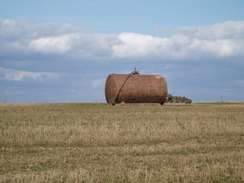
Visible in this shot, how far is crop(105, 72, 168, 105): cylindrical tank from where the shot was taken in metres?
34.3

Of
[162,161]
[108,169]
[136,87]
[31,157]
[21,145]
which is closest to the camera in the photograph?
[108,169]

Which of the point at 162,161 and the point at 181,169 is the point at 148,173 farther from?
the point at 162,161

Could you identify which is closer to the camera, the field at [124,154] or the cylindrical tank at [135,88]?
the field at [124,154]

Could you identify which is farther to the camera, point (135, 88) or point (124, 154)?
point (135, 88)

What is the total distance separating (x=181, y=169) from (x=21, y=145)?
20.3ft

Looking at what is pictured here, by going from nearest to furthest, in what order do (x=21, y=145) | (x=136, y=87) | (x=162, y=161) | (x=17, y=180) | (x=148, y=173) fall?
(x=17, y=180)
(x=148, y=173)
(x=162, y=161)
(x=21, y=145)
(x=136, y=87)

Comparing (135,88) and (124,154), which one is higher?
(135,88)

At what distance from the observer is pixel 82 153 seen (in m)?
10.9

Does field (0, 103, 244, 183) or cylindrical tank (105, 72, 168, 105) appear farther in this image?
cylindrical tank (105, 72, 168, 105)

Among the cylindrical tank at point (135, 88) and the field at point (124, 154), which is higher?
the cylindrical tank at point (135, 88)

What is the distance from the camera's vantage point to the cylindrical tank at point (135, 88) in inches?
1350

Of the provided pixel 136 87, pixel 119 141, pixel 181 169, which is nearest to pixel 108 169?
pixel 181 169

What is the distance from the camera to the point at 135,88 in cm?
3450

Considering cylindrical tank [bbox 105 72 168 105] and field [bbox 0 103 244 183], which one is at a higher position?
cylindrical tank [bbox 105 72 168 105]
